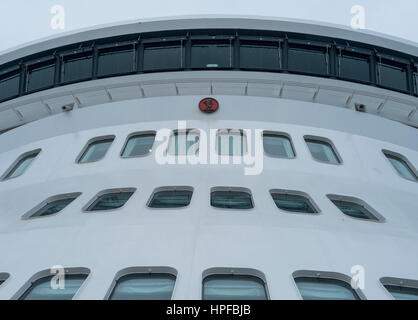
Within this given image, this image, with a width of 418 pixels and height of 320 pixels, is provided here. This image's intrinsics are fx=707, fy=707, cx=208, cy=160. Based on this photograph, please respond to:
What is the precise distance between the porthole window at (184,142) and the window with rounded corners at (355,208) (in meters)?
3.42

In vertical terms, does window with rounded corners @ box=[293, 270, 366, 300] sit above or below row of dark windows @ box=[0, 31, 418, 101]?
below

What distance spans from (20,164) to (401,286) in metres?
10.8

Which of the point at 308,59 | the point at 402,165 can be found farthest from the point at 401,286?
the point at 308,59

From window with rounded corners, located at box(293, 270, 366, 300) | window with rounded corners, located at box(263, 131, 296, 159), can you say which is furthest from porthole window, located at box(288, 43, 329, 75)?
window with rounded corners, located at box(293, 270, 366, 300)

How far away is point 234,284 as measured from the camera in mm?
10461

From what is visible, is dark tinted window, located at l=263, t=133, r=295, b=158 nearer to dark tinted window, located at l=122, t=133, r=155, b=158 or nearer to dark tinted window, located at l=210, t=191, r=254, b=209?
dark tinted window, located at l=210, t=191, r=254, b=209

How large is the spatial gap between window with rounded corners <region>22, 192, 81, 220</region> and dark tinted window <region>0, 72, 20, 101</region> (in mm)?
8535

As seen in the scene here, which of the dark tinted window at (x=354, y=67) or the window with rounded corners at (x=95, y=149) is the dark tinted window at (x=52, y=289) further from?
the dark tinted window at (x=354, y=67)

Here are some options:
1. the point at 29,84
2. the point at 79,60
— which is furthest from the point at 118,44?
the point at 29,84

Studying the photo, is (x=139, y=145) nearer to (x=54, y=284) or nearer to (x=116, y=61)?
(x=116, y=61)

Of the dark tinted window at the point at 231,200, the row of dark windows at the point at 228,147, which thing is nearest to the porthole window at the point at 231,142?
the row of dark windows at the point at 228,147

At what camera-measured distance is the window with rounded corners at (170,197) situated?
1392cm

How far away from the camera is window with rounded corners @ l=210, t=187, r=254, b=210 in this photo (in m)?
13.8
